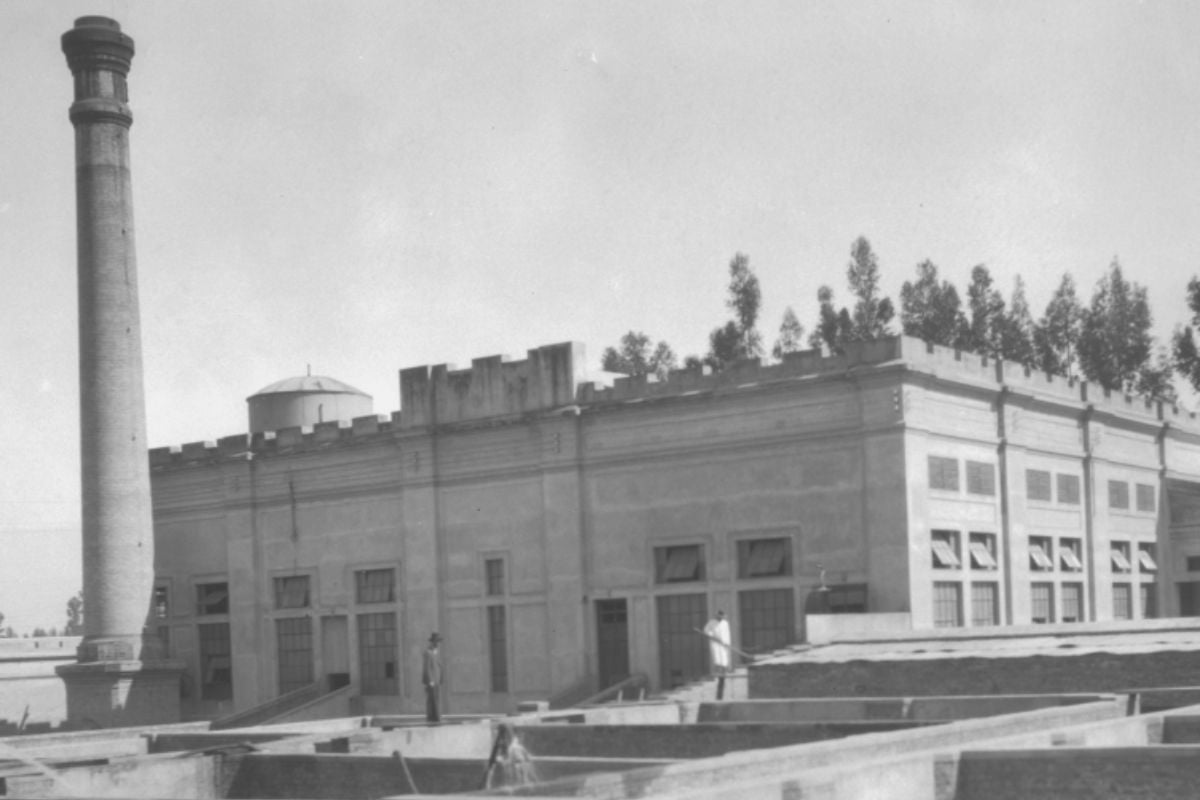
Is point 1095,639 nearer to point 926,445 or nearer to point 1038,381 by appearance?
point 926,445

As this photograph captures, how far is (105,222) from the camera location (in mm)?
42062

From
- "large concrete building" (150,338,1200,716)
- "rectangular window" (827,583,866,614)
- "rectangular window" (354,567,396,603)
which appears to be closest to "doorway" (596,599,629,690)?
"large concrete building" (150,338,1200,716)

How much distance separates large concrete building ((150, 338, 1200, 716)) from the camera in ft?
114

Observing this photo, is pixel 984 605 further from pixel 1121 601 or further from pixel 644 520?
pixel 644 520

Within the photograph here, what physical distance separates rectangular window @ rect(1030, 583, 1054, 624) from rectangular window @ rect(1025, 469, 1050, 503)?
1970 millimetres

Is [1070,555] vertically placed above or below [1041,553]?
below

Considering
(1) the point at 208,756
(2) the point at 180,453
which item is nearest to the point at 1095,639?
(1) the point at 208,756

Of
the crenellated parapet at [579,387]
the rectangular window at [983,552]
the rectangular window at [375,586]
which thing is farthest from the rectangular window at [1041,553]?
the rectangular window at [375,586]

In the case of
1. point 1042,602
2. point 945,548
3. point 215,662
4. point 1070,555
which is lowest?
point 215,662

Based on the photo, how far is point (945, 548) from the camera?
1363 inches

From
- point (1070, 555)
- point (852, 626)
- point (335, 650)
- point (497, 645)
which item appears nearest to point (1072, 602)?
point (1070, 555)

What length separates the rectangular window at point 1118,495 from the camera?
1644 inches

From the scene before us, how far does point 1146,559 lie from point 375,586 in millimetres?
19504

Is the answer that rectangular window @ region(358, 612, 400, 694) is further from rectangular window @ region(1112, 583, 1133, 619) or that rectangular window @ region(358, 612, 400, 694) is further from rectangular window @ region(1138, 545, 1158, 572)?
rectangular window @ region(1138, 545, 1158, 572)
